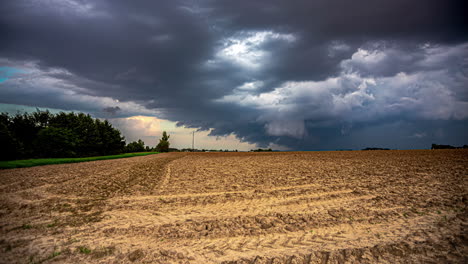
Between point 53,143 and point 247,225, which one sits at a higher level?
point 53,143

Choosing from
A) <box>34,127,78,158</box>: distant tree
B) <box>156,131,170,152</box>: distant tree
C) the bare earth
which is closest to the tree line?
<box>34,127,78,158</box>: distant tree

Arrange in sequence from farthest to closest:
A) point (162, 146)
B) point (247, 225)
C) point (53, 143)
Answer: point (162, 146), point (53, 143), point (247, 225)

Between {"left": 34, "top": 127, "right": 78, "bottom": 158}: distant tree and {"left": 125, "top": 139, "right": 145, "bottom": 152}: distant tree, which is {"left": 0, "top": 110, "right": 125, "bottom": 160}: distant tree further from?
{"left": 125, "top": 139, "right": 145, "bottom": 152}: distant tree

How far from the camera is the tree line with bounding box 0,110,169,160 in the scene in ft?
197

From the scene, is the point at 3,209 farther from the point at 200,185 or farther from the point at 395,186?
the point at 395,186

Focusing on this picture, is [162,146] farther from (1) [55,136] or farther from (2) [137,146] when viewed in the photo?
(1) [55,136]

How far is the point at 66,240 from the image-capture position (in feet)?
29.8

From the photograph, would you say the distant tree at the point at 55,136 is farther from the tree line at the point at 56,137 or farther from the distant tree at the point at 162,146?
the distant tree at the point at 162,146

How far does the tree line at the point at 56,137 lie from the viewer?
60.0 metres

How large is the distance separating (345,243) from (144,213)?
31.9 ft

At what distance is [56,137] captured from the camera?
70.1 m

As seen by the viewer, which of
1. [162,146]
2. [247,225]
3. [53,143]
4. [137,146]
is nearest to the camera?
[247,225]

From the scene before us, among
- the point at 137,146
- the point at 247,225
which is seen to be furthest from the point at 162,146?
the point at 247,225

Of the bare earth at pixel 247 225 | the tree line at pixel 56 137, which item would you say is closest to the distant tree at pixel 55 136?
the tree line at pixel 56 137
